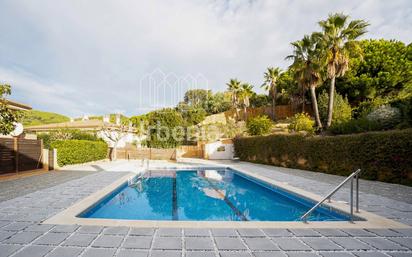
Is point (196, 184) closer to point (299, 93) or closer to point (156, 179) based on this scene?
point (156, 179)

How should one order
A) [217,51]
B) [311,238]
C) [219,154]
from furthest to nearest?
1. [219,154]
2. [217,51]
3. [311,238]

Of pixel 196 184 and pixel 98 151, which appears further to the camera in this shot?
pixel 98 151

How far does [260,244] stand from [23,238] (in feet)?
11.6

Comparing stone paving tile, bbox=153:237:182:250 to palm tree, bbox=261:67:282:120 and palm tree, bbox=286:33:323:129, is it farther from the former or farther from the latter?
palm tree, bbox=261:67:282:120

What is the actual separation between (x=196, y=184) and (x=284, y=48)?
15.4m

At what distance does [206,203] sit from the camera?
715 cm

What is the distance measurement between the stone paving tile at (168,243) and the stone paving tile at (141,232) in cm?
26

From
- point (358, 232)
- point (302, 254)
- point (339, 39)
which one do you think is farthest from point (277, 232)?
point (339, 39)

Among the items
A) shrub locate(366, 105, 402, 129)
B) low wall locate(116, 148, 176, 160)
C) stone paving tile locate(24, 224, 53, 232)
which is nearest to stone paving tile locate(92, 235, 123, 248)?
stone paving tile locate(24, 224, 53, 232)

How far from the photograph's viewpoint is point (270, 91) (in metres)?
31.7

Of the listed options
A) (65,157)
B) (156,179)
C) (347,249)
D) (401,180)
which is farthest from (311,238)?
(65,157)

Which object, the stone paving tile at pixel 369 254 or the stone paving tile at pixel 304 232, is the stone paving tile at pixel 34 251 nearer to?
the stone paving tile at pixel 304 232

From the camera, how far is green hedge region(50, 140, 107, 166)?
12.4m

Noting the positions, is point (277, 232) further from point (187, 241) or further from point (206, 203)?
point (206, 203)
